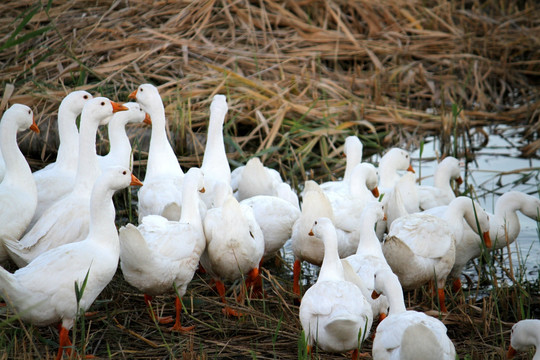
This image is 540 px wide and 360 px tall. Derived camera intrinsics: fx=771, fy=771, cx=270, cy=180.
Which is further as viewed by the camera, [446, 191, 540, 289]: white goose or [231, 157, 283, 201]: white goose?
[231, 157, 283, 201]: white goose

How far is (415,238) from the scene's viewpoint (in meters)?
5.29

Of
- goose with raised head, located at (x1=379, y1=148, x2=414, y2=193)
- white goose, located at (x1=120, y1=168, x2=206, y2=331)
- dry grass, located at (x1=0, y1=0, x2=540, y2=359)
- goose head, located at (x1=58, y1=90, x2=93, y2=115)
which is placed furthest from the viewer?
dry grass, located at (x1=0, y1=0, x2=540, y2=359)

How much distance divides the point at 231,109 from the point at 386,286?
168 inches

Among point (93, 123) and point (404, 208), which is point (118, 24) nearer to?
point (93, 123)

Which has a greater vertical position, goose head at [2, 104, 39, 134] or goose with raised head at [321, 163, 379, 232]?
Result: goose head at [2, 104, 39, 134]

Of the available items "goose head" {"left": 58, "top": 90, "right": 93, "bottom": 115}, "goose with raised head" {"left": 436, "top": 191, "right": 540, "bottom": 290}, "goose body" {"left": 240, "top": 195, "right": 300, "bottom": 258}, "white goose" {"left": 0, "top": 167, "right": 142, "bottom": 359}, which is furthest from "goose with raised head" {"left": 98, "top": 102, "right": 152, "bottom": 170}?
"goose with raised head" {"left": 436, "top": 191, "right": 540, "bottom": 290}

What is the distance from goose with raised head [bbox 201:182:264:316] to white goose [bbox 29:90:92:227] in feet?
4.03

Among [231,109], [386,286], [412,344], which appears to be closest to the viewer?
[412,344]

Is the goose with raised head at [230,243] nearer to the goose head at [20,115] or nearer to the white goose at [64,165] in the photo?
the white goose at [64,165]

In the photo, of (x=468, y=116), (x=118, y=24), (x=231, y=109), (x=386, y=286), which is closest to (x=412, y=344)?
(x=386, y=286)

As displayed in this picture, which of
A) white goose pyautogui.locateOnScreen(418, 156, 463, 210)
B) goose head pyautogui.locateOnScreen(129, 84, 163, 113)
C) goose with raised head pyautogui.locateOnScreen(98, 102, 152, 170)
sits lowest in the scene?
white goose pyautogui.locateOnScreen(418, 156, 463, 210)

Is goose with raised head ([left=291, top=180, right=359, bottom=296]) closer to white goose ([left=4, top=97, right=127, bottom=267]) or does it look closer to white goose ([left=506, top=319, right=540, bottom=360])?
white goose ([left=4, top=97, right=127, bottom=267])

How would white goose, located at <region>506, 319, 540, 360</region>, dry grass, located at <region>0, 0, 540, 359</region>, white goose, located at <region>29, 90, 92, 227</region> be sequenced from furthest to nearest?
dry grass, located at <region>0, 0, 540, 359</region>
white goose, located at <region>29, 90, 92, 227</region>
white goose, located at <region>506, 319, 540, 360</region>

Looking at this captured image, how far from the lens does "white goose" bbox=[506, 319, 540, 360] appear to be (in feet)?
13.1
